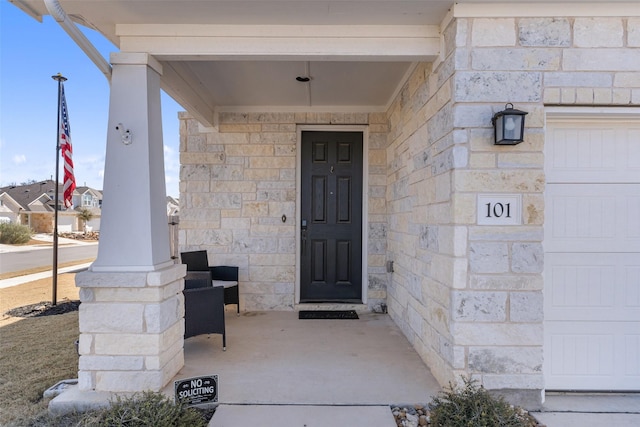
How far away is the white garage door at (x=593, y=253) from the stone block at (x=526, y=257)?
0.65 ft

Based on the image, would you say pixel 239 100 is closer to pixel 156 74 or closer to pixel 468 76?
pixel 156 74

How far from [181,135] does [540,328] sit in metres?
4.26

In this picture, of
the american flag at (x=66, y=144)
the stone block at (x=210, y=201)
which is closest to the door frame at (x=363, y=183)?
the stone block at (x=210, y=201)

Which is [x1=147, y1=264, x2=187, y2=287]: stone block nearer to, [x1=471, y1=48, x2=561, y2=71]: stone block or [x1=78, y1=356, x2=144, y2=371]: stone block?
[x1=78, y1=356, x2=144, y2=371]: stone block

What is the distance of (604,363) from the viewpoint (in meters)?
2.34

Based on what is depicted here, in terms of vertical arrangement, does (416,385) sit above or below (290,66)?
below

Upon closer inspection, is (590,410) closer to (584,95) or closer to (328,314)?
(584,95)

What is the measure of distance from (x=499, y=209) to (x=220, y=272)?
322 cm

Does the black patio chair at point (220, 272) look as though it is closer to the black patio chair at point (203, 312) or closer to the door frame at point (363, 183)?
the door frame at point (363, 183)

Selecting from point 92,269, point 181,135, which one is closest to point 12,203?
point 181,135

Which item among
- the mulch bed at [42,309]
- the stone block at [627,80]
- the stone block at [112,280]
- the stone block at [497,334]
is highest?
the stone block at [627,80]

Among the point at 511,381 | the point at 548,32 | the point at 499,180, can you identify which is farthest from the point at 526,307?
the point at 548,32

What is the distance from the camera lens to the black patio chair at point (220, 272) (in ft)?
13.5

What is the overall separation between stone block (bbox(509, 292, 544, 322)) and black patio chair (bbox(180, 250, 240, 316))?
2916 millimetres
